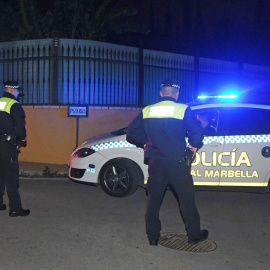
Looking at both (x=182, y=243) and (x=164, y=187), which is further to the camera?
(x=182, y=243)

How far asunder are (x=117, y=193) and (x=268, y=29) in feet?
62.5

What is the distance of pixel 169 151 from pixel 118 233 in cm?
129

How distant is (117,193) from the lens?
286 inches

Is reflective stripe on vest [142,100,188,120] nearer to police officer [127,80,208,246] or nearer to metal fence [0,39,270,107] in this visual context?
police officer [127,80,208,246]

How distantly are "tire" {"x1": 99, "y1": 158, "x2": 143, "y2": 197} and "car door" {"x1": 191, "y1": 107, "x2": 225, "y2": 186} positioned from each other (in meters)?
0.90

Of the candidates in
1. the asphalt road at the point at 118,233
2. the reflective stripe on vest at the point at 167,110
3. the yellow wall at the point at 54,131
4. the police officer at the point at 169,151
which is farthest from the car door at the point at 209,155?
the yellow wall at the point at 54,131

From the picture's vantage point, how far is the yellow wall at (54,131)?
11.4 metres

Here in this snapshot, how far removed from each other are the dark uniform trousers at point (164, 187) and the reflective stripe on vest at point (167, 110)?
0.46 metres

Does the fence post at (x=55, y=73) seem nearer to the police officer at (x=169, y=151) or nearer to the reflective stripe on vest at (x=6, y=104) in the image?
the reflective stripe on vest at (x=6, y=104)

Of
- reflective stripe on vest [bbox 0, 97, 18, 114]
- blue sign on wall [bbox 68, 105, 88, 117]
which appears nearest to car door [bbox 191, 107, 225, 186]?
reflective stripe on vest [bbox 0, 97, 18, 114]

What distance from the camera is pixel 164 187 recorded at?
4.84m

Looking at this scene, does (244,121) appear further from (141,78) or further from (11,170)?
(141,78)

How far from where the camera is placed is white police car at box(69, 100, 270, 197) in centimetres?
684

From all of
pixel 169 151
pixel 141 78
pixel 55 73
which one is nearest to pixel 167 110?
pixel 169 151
